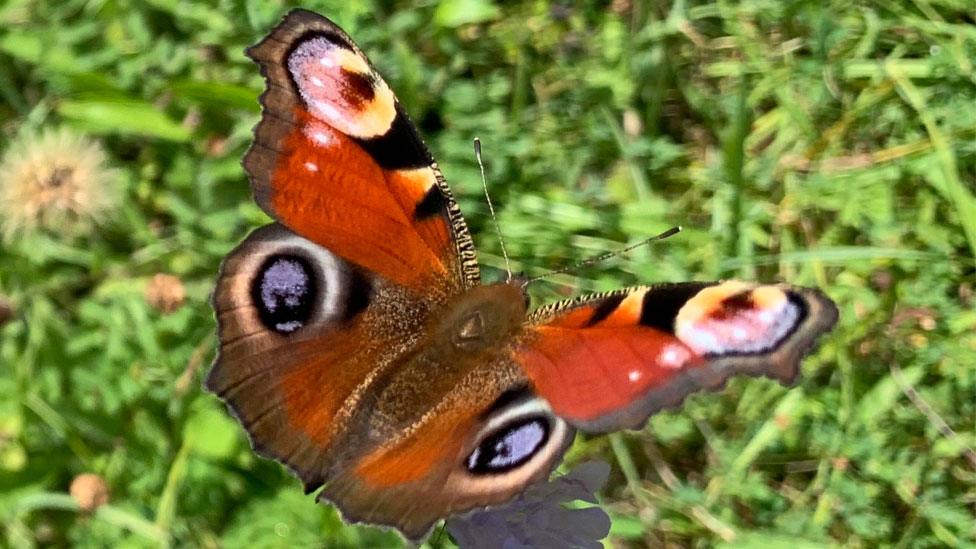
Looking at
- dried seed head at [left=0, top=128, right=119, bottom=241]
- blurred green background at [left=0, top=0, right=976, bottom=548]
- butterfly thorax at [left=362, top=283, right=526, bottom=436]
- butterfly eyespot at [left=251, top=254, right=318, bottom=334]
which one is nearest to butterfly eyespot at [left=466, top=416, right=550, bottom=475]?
butterfly thorax at [left=362, top=283, right=526, bottom=436]

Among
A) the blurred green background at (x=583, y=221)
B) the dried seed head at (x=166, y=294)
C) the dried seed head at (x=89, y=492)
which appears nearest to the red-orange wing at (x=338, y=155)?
the blurred green background at (x=583, y=221)

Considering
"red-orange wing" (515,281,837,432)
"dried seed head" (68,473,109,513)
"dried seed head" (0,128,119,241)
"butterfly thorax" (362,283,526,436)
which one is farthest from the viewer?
"dried seed head" (0,128,119,241)

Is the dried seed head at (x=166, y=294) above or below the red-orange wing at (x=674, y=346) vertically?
below

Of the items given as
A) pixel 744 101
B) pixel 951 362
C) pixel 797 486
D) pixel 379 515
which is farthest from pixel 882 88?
pixel 379 515

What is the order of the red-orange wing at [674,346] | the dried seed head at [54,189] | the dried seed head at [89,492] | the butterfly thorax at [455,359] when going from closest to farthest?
1. the red-orange wing at [674,346]
2. the butterfly thorax at [455,359]
3. the dried seed head at [89,492]
4. the dried seed head at [54,189]

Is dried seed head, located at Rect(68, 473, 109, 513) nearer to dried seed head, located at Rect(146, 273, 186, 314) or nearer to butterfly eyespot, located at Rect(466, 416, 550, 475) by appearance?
dried seed head, located at Rect(146, 273, 186, 314)

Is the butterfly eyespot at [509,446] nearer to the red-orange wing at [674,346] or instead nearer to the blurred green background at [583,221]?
the red-orange wing at [674,346]
